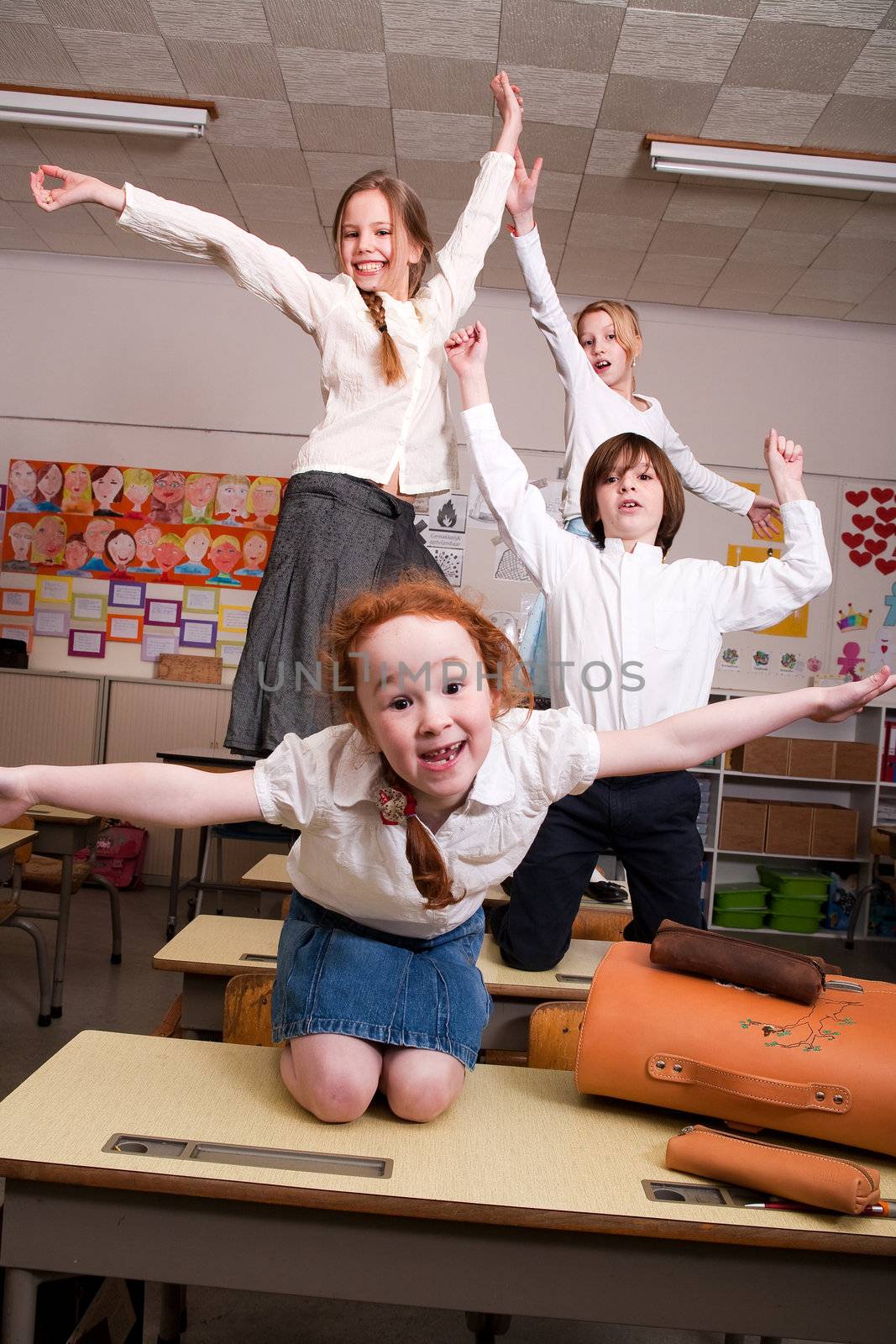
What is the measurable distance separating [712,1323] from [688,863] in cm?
116

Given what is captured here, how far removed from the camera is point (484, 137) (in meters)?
4.52

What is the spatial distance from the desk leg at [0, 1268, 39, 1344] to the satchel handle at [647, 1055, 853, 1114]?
2.32ft

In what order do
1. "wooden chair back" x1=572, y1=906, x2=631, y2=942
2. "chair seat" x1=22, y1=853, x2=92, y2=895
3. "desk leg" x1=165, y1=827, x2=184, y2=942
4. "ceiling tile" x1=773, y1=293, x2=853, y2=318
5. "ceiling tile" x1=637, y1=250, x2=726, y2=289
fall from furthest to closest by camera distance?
"ceiling tile" x1=773, y1=293, x2=853, y2=318 → "ceiling tile" x1=637, y1=250, x2=726, y2=289 → "desk leg" x1=165, y1=827, x2=184, y2=942 → "chair seat" x1=22, y1=853, x2=92, y2=895 → "wooden chair back" x1=572, y1=906, x2=631, y2=942

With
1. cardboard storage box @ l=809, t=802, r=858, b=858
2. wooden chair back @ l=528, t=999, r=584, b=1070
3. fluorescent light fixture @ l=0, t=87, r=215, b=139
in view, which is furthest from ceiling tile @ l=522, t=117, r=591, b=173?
wooden chair back @ l=528, t=999, r=584, b=1070

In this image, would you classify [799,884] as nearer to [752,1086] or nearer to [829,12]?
[829,12]

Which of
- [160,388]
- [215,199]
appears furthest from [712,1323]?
[160,388]

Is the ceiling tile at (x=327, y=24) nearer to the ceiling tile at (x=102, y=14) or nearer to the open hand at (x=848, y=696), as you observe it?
the ceiling tile at (x=102, y=14)

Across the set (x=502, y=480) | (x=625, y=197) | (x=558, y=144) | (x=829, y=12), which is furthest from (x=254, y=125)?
(x=502, y=480)

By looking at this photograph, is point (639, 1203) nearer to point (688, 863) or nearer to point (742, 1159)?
point (742, 1159)

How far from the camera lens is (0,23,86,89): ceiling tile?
4023 millimetres

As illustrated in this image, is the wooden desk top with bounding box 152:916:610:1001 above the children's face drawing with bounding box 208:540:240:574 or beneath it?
beneath

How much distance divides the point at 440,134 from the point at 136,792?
4.06 metres

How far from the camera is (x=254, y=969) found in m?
1.71

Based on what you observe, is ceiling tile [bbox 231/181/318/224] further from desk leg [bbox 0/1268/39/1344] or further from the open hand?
desk leg [bbox 0/1268/39/1344]
